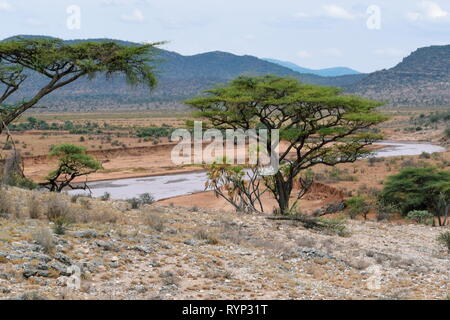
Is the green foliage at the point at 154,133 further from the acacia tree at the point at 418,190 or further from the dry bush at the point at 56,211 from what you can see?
the dry bush at the point at 56,211

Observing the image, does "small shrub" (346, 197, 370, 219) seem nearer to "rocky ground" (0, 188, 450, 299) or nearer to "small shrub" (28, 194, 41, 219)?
"rocky ground" (0, 188, 450, 299)

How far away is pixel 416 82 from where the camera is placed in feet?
462

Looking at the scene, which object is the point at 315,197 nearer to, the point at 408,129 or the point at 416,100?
the point at 408,129

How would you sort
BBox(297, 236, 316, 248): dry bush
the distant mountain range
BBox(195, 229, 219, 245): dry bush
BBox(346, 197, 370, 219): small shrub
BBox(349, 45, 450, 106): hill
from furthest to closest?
BBox(349, 45, 450, 106): hill → the distant mountain range → BBox(346, 197, 370, 219): small shrub → BBox(297, 236, 316, 248): dry bush → BBox(195, 229, 219, 245): dry bush

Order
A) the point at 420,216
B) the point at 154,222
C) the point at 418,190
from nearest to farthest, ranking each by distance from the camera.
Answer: the point at 154,222 < the point at 420,216 < the point at 418,190

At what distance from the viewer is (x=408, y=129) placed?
74.4m

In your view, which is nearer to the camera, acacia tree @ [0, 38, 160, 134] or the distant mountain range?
acacia tree @ [0, 38, 160, 134]

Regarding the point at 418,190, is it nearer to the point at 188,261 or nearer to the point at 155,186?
the point at 155,186

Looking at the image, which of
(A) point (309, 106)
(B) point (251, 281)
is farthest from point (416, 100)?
(B) point (251, 281)

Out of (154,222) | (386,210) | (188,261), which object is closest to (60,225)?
(154,222)

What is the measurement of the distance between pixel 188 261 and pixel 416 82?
14525cm

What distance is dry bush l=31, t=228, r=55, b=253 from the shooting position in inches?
311

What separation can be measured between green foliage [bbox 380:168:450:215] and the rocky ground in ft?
37.4

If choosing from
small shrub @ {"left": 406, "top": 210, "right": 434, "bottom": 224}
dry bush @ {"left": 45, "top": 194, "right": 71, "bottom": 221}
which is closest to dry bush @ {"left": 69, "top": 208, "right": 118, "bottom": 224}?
dry bush @ {"left": 45, "top": 194, "right": 71, "bottom": 221}
